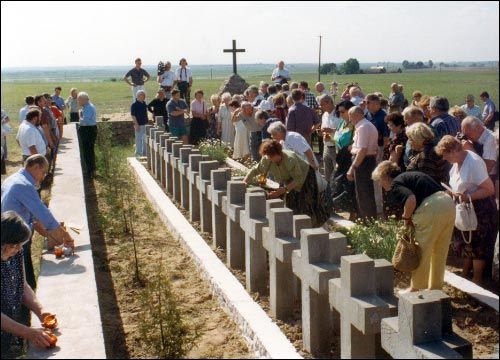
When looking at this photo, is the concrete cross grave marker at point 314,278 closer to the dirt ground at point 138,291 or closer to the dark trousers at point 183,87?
the dirt ground at point 138,291

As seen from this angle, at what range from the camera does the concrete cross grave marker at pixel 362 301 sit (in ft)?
11.7

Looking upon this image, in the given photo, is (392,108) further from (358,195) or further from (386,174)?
(386,174)

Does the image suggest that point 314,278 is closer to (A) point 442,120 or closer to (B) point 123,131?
(A) point 442,120

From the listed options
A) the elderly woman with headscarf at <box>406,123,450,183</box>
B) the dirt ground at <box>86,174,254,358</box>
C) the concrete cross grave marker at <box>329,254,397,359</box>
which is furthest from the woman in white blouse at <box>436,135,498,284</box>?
the dirt ground at <box>86,174,254,358</box>

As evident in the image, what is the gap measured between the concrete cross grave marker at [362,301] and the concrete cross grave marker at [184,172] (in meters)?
4.70

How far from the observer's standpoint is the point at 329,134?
909cm

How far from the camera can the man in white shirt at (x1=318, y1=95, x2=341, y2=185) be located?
9109 millimetres

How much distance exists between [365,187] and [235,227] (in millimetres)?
2219

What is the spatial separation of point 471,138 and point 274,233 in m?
2.65

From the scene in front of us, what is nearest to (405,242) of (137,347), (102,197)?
(137,347)

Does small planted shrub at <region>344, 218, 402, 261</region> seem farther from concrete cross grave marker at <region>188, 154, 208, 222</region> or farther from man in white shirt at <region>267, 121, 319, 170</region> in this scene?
concrete cross grave marker at <region>188, 154, 208, 222</region>

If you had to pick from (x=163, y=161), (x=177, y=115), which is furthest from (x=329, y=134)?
(x=177, y=115)

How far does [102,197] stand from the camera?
1041 cm

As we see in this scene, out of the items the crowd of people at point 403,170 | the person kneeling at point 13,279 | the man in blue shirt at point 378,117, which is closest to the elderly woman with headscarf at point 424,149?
the crowd of people at point 403,170
